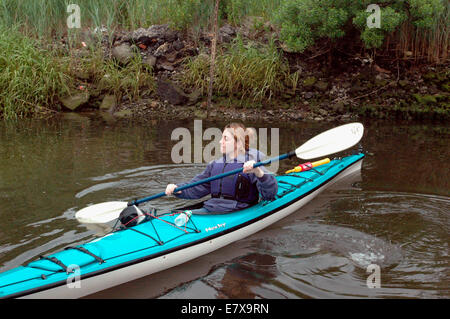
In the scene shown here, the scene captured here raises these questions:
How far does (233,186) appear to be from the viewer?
12.7ft

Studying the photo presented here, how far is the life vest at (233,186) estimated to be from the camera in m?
3.85

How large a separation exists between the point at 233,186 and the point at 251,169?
0.37 m

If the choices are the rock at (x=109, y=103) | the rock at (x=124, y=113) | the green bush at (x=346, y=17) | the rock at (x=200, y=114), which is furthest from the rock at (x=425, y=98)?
the rock at (x=109, y=103)

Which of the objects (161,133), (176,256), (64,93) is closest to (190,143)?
(161,133)

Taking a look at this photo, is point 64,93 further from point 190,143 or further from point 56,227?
point 56,227

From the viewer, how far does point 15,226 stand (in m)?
3.96

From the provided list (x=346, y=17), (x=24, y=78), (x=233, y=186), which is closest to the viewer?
(x=233, y=186)

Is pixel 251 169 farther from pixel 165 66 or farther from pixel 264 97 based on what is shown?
pixel 165 66

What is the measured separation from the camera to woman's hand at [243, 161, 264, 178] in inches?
140

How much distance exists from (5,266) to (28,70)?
702 centimetres

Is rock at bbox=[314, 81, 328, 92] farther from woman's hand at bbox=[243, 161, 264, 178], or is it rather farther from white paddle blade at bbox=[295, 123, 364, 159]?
woman's hand at bbox=[243, 161, 264, 178]

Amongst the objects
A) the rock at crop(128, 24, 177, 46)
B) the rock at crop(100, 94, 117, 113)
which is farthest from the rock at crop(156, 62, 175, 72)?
the rock at crop(100, 94, 117, 113)

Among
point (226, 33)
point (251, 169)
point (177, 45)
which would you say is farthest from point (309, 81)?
point (251, 169)
